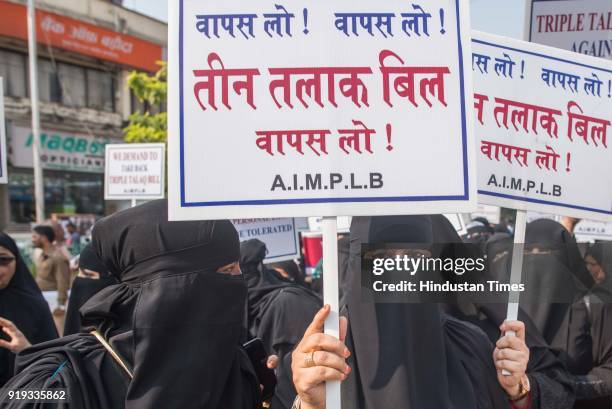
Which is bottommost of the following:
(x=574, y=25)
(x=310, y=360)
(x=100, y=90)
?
(x=310, y=360)

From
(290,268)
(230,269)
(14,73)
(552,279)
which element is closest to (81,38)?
(14,73)

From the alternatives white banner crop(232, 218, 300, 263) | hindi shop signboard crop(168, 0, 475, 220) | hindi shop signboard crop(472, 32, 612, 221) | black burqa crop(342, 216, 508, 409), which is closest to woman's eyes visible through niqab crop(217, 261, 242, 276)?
black burqa crop(342, 216, 508, 409)

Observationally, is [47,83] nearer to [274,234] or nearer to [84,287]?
[274,234]

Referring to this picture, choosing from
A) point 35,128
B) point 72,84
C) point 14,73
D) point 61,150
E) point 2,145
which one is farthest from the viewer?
point 72,84

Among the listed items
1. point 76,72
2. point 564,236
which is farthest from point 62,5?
point 564,236

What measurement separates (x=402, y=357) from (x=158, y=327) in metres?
0.76

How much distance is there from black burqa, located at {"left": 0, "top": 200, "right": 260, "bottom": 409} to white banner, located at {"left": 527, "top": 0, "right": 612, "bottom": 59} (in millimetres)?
2140

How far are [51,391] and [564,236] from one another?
2642 mm

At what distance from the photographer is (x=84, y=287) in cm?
350

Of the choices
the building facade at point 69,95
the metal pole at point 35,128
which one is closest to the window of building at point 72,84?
the building facade at point 69,95

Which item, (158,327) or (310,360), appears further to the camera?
(158,327)

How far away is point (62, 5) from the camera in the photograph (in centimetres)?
1848

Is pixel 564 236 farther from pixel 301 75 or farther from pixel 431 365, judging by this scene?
pixel 301 75

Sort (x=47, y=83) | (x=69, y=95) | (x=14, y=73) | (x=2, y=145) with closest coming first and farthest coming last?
(x=2, y=145), (x=14, y=73), (x=47, y=83), (x=69, y=95)
